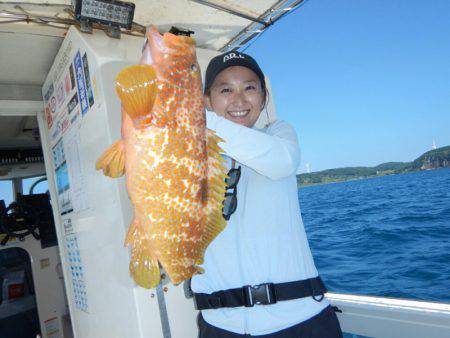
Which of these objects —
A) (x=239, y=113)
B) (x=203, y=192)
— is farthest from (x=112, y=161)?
(x=239, y=113)

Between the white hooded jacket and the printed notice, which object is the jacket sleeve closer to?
the white hooded jacket

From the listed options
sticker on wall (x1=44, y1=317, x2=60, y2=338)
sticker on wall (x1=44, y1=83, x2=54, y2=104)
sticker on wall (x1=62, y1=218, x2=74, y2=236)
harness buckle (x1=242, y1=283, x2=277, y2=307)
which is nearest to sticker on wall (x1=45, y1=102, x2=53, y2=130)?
sticker on wall (x1=44, y1=83, x2=54, y2=104)

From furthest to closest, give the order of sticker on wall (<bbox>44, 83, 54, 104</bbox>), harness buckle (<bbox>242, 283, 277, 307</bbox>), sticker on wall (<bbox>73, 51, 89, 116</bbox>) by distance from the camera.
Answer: sticker on wall (<bbox>44, 83, 54, 104</bbox>), sticker on wall (<bbox>73, 51, 89, 116</bbox>), harness buckle (<bbox>242, 283, 277, 307</bbox>)

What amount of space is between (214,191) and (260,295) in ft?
2.20

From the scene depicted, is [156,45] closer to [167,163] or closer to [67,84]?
[167,163]

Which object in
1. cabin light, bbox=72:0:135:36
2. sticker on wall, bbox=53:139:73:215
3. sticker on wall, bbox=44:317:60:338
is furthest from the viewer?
sticker on wall, bbox=44:317:60:338

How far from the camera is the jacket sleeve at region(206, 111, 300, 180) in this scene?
1454mm

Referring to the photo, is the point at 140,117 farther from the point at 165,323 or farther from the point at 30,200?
the point at 30,200

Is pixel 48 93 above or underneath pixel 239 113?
above

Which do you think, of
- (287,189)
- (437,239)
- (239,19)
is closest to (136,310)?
(287,189)

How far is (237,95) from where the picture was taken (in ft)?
6.49

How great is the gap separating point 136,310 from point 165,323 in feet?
0.77

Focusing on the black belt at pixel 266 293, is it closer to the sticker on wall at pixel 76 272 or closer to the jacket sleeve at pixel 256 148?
the jacket sleeve at pixel 256 148

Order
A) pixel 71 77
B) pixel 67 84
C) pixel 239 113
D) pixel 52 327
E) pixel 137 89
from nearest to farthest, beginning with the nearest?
1. pixel 137 89
2. pixel 239 113
3. pixel 71 77
4. pixel 67 84
5. pixel 52 327
